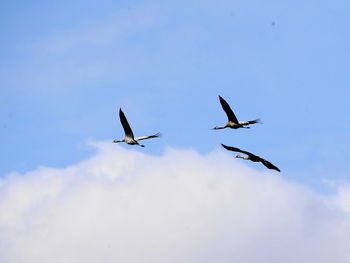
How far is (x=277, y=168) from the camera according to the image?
70.8 meters

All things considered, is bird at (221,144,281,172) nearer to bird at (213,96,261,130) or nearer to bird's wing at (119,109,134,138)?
bird at (213,96,261,130)

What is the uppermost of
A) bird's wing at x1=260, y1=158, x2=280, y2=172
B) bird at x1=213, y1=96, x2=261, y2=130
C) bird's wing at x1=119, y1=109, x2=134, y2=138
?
bird's wing at x1=119, y1=109, x2=134, y2=138

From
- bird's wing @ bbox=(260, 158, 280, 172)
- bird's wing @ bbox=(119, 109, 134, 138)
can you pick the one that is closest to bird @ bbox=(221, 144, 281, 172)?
bird's wing @ bbox=(260, 158, 280, 172)

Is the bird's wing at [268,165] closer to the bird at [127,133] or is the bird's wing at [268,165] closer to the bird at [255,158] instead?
the bird at [255,158]

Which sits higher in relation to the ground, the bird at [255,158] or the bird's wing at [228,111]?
the bird's wing at [228,111]

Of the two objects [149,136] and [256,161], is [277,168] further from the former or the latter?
[149,136]

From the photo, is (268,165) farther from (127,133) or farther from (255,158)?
(127,133)

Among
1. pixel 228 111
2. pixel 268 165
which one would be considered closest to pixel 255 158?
pixel 268 165

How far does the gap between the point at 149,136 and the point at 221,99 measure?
27.1 ft

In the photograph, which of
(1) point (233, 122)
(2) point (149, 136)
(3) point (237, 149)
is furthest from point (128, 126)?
(3) point (237, 149)

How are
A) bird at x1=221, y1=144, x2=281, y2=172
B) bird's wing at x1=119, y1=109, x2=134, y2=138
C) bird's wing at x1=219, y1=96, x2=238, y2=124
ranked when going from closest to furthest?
bird at x1=221, y1=144, x2=281, y2=172
bird's wing at x1=219, y1=96, x2=238, y2=124
bird's wing at x1=119, y1=109, x2=134, y2=138

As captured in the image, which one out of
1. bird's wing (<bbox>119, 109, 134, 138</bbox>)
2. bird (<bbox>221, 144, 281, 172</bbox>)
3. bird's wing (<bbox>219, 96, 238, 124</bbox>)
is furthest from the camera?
bird's wing (<bbox>119, 109, 134, 138</bbox>)

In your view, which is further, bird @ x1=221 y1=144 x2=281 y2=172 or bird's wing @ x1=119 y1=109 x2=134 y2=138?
bird's wing @ x1=119 y1=109 x2=134 y2=138

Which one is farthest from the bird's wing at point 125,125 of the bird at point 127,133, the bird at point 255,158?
the bird at point 255,158
